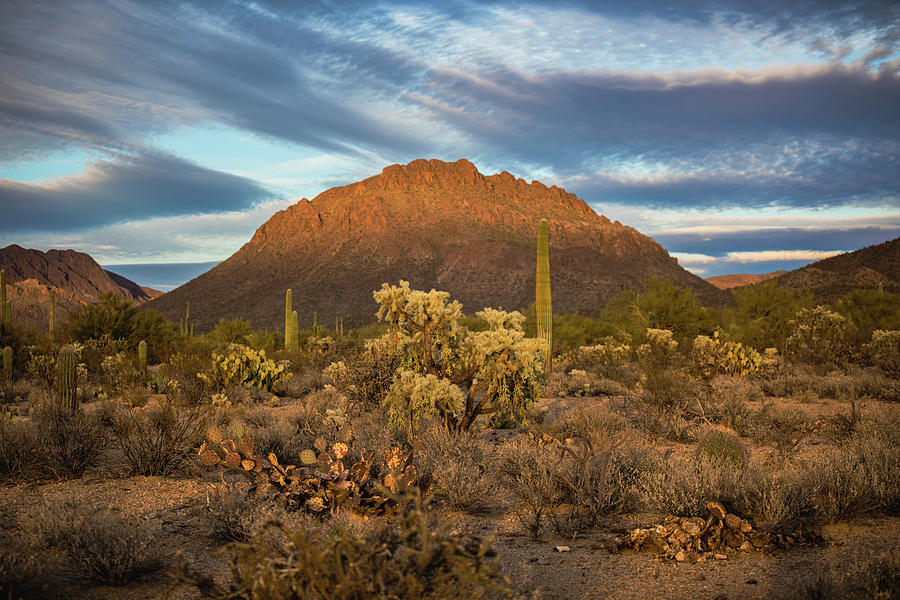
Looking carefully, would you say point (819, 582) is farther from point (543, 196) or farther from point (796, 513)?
point (543, 196)

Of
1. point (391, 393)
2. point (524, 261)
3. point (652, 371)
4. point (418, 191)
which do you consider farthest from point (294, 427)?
point (418, 191)

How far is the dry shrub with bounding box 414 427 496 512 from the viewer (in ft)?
17.6

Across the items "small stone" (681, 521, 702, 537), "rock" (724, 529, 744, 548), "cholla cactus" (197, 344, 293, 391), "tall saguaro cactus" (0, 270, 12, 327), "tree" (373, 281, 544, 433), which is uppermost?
"tall saguaro cactus" (0, 270, 12, 327)

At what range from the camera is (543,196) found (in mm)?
114125

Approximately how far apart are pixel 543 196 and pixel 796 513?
372 feet

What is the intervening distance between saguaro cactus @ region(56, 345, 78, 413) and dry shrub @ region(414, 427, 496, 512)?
18.7ft

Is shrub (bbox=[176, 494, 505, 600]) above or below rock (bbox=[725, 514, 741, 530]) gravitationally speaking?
above

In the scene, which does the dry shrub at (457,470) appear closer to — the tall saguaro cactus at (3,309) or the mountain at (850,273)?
the tall saguaro cactus at (3,309)

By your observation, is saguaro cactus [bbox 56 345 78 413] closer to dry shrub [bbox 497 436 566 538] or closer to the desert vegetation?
the desert vegetation

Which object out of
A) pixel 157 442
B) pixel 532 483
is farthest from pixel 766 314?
pixel 157 442

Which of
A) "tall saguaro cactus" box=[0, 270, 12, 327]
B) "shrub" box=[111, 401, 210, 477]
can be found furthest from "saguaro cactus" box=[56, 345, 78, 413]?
"tall saguaro cactus" box=[0, 270, 12, 327]

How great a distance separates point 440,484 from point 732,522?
8.67ft

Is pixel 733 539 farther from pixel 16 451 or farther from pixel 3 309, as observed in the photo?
pixel 3 309

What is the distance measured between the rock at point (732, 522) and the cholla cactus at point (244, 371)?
1156cm
